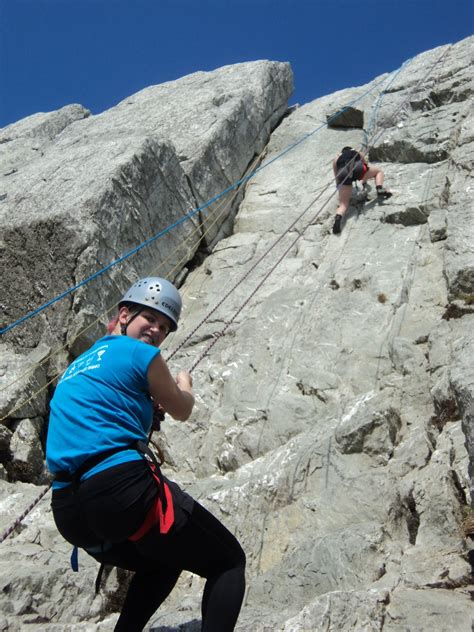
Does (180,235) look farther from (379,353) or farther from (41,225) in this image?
(379,353)

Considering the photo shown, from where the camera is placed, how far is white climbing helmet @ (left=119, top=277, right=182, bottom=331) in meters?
3.85

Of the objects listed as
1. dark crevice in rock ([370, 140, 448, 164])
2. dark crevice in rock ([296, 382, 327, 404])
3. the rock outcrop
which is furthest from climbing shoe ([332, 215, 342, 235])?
dark crevice in rock ([296, 382, 327, 404])

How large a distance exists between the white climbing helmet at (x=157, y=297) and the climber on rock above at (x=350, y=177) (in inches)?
283

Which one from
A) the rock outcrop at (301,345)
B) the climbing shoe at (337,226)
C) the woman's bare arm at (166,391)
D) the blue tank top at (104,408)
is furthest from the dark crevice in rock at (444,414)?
the climbing shoe at (337,226)

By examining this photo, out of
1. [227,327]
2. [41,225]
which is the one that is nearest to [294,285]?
[227,327]

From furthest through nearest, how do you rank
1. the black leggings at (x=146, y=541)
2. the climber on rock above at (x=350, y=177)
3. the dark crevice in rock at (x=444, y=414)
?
the climber on rock above at (x=350, y=177), the dark crevice in rock at (x=444, y=414), the black leggings at (x=146, y=541)

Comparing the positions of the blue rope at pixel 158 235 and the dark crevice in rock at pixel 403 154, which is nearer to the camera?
the blue rope at pixel 158 235

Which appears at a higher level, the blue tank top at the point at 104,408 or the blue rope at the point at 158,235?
the blue tank top at the point at 104,408

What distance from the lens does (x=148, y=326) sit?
382cm

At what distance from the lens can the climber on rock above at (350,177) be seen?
11000 mm

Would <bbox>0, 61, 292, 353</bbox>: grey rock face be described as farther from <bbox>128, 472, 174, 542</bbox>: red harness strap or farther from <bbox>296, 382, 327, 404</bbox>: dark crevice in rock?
<bbox>128, 472, 174, 542</bbox>: red harness strap

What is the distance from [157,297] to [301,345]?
475 cm

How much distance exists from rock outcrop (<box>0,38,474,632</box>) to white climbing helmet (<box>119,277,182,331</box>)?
189cm

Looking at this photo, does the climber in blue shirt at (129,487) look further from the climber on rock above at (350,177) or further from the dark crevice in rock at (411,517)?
the climber on rock above at (350,177)
